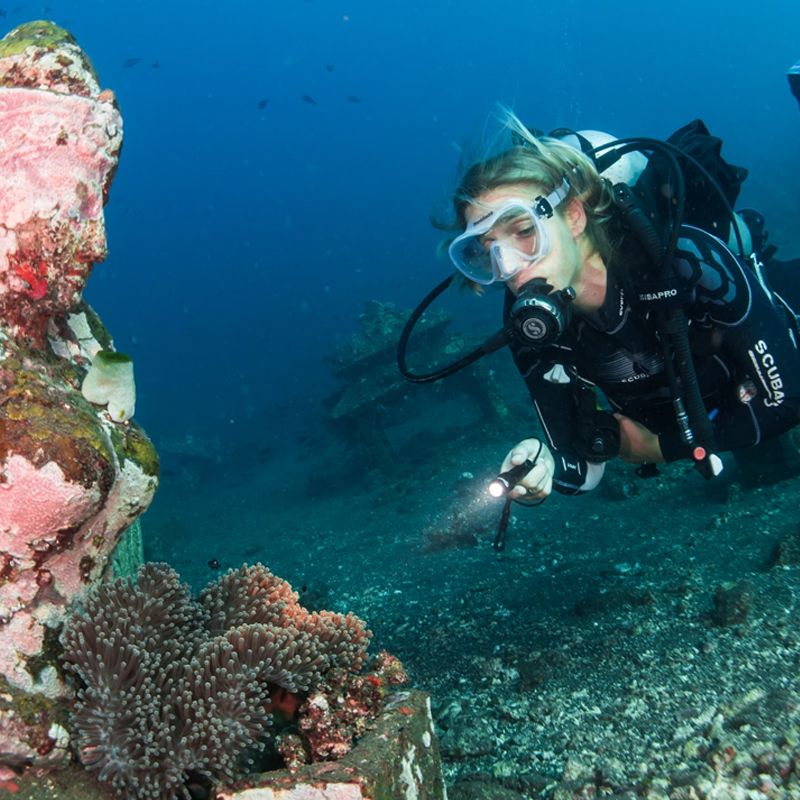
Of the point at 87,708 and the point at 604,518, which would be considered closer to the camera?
the point at 87,708

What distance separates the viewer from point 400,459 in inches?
504

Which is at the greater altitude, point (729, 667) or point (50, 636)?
point (50, 636)

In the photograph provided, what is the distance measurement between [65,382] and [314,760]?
76.2 inches

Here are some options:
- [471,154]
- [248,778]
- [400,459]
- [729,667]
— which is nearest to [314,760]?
[248,778]

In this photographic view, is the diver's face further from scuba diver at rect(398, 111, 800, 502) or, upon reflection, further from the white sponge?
the white sponge

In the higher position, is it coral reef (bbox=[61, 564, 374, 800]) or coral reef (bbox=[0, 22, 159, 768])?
coral reef (bbox=[0, 22, 159, 768])

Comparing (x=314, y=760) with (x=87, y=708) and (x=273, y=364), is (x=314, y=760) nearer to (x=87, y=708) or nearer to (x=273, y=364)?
(x=87, y=708)

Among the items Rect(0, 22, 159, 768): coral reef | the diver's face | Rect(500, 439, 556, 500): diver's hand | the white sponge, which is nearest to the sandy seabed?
Rect(500, 439, 556, 500): diver's hand

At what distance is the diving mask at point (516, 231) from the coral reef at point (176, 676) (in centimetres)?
223

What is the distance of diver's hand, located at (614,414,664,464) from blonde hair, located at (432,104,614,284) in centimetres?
131

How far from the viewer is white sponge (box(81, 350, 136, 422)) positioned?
2354 mm

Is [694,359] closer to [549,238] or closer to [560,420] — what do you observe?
[560,420]

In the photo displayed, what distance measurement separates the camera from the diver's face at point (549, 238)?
302 cm

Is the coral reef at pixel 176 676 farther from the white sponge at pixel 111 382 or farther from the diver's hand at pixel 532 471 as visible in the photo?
the diver's hand at pixel 532 471
